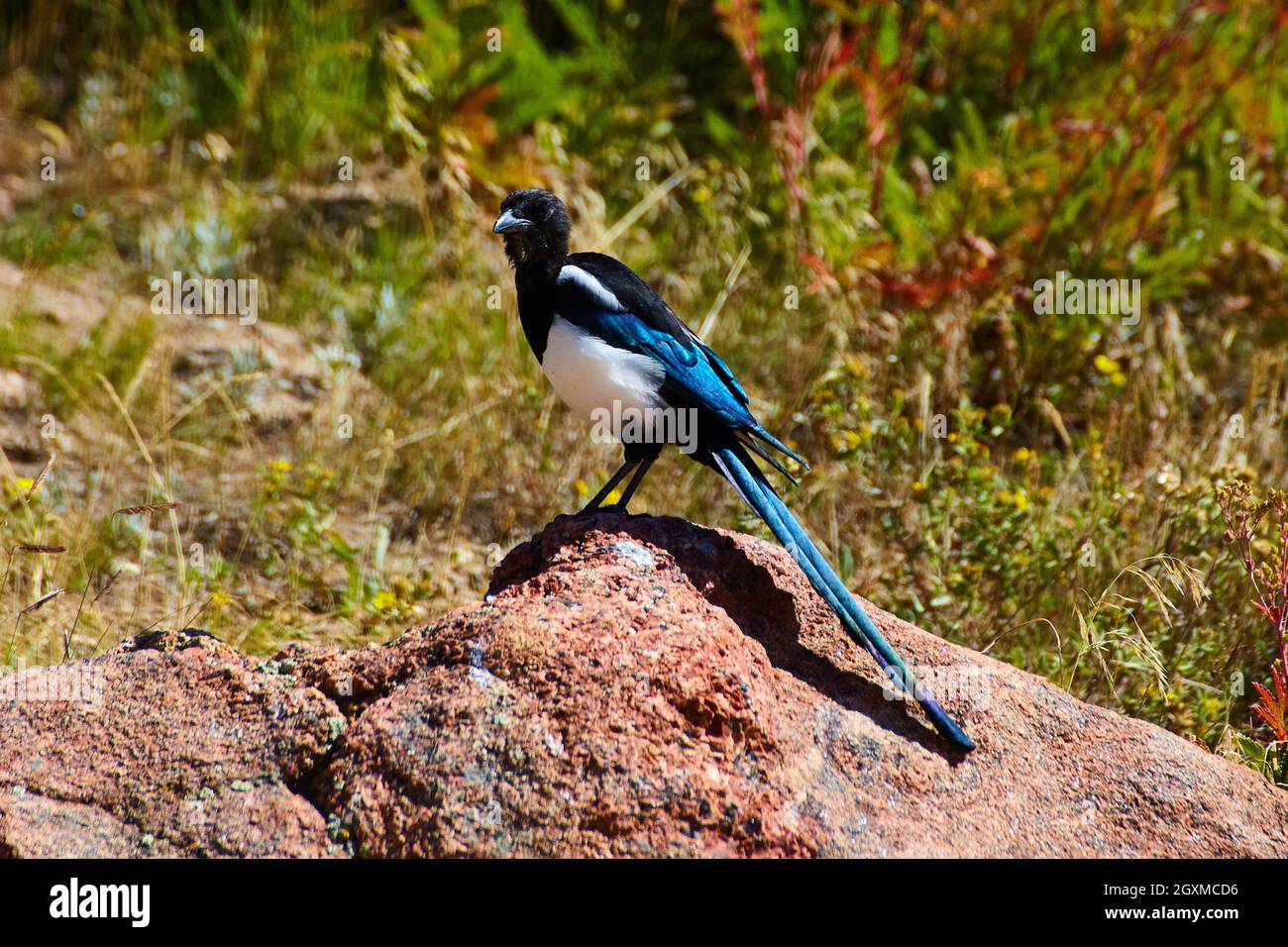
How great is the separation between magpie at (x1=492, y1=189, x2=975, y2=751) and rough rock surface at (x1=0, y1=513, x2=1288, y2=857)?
1.84 ft

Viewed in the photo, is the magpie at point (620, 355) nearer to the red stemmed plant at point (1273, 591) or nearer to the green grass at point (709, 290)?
the green grass at point (709, 290)

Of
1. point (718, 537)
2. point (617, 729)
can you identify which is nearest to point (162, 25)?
point (718, 537)

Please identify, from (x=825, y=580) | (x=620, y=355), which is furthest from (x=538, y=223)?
(x=825, y=580)

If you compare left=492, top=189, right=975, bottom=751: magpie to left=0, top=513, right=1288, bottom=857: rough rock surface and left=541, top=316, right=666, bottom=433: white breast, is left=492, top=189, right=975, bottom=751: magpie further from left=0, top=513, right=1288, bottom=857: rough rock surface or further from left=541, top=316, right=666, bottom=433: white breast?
left=0, top=513, right=1288, bottom=857: rough rock surface

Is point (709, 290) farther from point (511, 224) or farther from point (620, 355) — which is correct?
point (620, 355)

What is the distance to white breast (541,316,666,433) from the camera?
11.4 feet

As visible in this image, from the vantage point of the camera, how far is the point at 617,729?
8.14ft

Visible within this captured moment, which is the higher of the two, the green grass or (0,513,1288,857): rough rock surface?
the green grass

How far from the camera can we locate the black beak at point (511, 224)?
367 centimetres

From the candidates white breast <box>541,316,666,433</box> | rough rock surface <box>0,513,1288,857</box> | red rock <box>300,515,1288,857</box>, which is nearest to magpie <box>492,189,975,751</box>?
white breast <box>541,316,666,433</box>

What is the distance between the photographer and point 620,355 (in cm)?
350

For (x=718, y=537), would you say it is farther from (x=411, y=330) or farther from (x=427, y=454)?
(x=411, y=330)

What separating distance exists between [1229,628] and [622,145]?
12.3ft

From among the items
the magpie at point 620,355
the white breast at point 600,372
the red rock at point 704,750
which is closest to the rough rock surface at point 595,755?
the red rock at point 704,750
